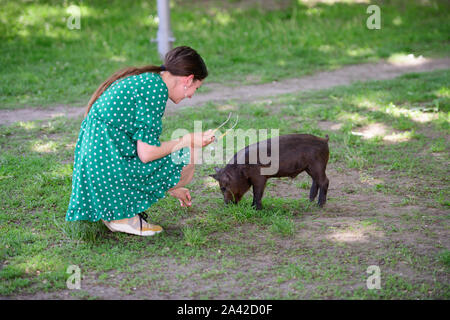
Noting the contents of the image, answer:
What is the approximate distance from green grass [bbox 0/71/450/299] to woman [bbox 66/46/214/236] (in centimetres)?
29

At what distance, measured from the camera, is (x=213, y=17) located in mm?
11938

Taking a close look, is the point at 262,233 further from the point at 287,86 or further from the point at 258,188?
the point at 287,86

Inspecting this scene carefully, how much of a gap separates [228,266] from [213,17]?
8.99 metres

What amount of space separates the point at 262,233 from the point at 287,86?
4.73 m

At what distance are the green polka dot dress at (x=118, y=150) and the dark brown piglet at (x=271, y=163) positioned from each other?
2.44 feet

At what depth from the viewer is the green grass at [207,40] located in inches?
350

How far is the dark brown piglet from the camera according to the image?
14.8 feet

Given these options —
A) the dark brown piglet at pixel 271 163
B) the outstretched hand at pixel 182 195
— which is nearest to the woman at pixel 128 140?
the outstretched hand at pixel 182 195

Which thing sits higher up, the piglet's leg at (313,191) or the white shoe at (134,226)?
the piglet's leg at (313,191)

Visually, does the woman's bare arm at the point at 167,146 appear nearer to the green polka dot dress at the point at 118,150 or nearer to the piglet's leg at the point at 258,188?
the green polka dot dress at the point at 118,150

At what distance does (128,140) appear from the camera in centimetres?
399
